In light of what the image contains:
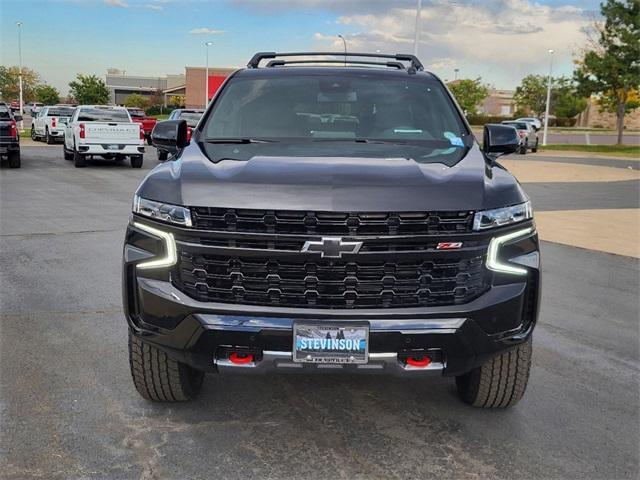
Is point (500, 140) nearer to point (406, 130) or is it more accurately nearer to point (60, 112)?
point (406, 130)

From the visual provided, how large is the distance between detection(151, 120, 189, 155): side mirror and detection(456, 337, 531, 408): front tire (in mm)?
2404

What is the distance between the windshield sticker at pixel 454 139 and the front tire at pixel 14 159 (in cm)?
1658

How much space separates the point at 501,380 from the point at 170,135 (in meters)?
2.62

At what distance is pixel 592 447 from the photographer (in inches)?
139

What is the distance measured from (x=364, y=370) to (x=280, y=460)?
624mm

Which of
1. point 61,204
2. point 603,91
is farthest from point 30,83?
point 61,204

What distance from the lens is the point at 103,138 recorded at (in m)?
19.8

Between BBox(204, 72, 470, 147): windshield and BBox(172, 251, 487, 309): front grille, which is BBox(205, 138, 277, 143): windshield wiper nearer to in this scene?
BBox(204, 72, 470, 147): windshield

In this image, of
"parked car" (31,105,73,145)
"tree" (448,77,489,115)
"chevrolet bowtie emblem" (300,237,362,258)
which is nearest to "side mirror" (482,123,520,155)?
"chevrolet bowtie emblem" (300,237,362,258)

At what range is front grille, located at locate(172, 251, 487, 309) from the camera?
10.2ft

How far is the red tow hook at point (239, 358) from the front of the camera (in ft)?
10.5

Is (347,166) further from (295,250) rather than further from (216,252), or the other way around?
(216,252)

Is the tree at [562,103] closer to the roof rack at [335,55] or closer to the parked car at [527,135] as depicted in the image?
the parked car at [527,135]

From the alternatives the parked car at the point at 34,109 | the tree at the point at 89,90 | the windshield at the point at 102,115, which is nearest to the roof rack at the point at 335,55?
the windshield at the point at 102,115
